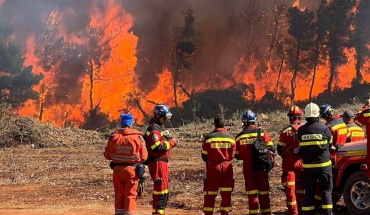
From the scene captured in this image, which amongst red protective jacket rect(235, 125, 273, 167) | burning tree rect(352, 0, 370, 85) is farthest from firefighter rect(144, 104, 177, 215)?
burning tree rect(352, 0, 370, 85)

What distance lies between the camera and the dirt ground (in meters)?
11.9

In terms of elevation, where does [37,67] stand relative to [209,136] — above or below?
above

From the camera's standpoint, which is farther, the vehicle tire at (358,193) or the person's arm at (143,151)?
the vehicle tire at (358,193)

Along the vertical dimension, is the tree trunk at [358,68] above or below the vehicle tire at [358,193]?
above

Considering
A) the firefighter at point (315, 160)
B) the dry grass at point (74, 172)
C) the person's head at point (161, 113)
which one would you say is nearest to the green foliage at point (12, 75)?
the dry grass at point (74, 172)

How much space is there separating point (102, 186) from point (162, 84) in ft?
96.7

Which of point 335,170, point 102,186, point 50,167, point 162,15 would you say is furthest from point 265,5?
point 335,170

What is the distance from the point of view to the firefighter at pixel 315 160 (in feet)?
26.0

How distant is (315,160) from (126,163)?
120 inches

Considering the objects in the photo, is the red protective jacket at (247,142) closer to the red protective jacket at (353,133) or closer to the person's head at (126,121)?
the person's head at (126,121)

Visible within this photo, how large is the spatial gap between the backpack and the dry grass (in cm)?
210

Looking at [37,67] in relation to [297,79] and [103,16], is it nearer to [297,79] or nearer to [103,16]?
[103,16]

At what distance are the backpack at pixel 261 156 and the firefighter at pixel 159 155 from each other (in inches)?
58.6

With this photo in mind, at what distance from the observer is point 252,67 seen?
146 ft
